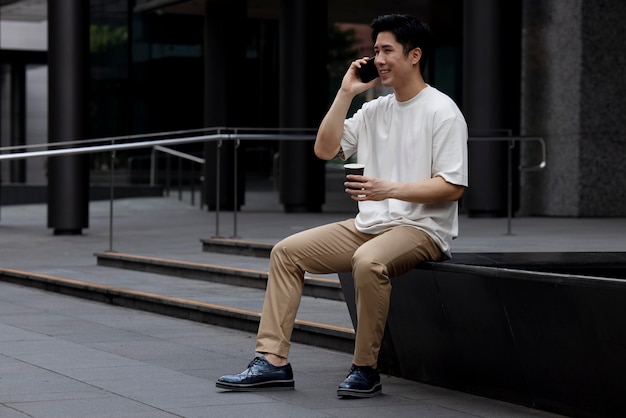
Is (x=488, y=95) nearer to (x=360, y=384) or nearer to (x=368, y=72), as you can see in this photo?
(x=368, y=72)

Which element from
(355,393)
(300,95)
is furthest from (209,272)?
(300,95)

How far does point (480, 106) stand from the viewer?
15.5 m

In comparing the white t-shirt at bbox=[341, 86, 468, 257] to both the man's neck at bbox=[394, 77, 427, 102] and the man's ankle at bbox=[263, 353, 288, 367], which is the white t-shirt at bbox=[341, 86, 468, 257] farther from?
the man's ankle at bbox=[263, 353, 288, 367]

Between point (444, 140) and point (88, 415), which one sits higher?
point (444, 140)

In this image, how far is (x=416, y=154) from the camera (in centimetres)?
553

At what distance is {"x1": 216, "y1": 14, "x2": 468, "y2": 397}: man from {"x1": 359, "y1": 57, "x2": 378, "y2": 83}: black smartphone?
0.02 meters

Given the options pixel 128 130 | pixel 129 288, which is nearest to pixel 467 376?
pixel 129 288

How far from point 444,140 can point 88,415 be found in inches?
74.8

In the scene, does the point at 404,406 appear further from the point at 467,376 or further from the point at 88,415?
the point at 88,415

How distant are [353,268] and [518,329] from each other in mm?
771

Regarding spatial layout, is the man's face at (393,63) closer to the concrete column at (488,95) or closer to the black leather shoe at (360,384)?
the black leather shoe at (360,384)

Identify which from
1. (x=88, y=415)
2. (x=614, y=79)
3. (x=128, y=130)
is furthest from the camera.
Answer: (x=128, y=130)

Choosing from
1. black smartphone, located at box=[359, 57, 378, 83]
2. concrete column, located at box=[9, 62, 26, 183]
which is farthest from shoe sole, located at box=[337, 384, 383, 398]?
concrete column, located at box=[9, 62, 26, 183]

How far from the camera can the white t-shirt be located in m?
5.47
